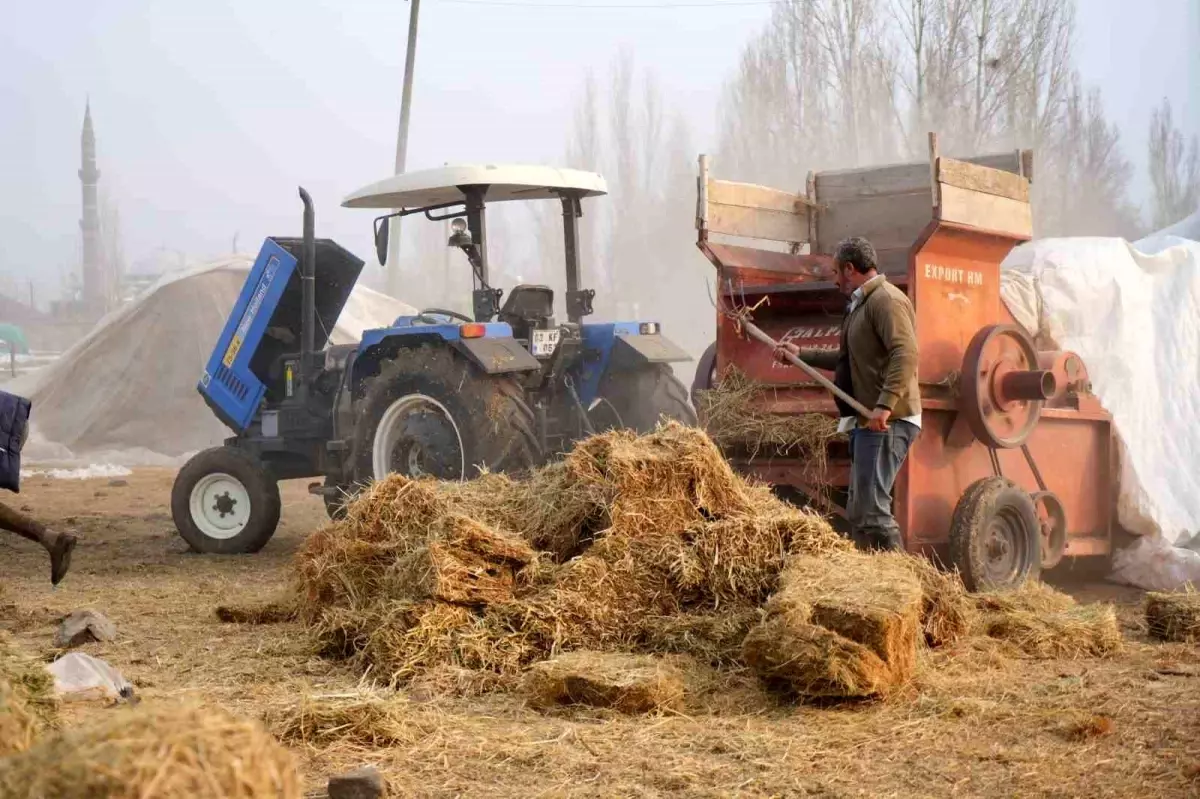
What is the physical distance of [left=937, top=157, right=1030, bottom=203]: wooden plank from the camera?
738cm

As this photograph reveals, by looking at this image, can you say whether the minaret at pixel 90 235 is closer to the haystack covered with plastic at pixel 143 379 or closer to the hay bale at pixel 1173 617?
the haystack covered with plastic at pixel 143 379

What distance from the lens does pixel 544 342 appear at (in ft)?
30.4

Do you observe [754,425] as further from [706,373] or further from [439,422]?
[439,422]

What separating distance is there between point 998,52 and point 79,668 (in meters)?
26.4

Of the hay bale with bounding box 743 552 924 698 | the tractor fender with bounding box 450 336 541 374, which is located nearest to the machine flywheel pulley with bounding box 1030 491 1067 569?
the hay bale with bounding box 743 552 924 698

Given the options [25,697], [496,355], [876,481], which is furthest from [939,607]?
[25,697]

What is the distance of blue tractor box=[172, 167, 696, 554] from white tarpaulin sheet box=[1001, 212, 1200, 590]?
2.61 m

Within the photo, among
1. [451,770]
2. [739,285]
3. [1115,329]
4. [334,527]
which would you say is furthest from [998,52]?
[451,770]

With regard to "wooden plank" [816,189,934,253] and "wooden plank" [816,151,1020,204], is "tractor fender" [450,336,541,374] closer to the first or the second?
"wooden plank" [816,189,934,253]

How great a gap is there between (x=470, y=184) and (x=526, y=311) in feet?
3.24

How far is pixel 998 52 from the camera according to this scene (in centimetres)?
2808

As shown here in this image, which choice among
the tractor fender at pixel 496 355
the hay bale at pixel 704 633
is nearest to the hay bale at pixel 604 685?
the hay bale at pixel 704 633

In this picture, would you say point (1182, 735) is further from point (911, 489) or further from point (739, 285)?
point (739, 285)

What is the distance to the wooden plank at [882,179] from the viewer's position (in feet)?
28.5
